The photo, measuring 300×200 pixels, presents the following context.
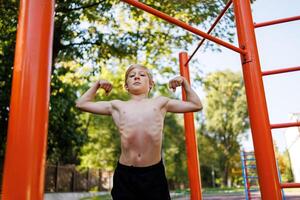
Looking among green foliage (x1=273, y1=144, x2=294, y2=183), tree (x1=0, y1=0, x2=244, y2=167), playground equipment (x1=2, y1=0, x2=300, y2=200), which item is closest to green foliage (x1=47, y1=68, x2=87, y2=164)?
tree (x1=0, y1=0, x2=244, y2=167)

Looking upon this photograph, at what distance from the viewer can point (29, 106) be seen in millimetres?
1103

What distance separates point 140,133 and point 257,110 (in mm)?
797

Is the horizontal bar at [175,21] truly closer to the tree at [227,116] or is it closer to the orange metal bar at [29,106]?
the orange metal bar at [29,106]

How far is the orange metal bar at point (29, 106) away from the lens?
1.04m

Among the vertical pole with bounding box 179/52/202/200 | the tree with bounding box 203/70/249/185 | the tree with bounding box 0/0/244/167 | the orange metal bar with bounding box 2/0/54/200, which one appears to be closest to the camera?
the orange metal bar with bounding box 2/0/54/200

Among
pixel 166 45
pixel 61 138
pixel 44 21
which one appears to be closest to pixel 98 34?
pixel 166 45

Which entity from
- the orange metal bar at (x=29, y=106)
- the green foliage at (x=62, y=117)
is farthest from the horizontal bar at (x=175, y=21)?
the green foliage at (x=62, y=117)

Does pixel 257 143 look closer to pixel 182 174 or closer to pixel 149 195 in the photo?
pixel 149 195

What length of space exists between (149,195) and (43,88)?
80cm

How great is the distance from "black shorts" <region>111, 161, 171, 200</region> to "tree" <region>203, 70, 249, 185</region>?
22.4 m

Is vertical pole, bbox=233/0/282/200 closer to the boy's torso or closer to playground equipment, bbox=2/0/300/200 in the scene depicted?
the boy's torso

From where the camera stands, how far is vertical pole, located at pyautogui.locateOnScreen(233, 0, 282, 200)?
1795 mm

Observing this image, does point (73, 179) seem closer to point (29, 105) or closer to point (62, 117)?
point (62, 117)

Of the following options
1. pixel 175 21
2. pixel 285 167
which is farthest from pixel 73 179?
pixel 285 167
